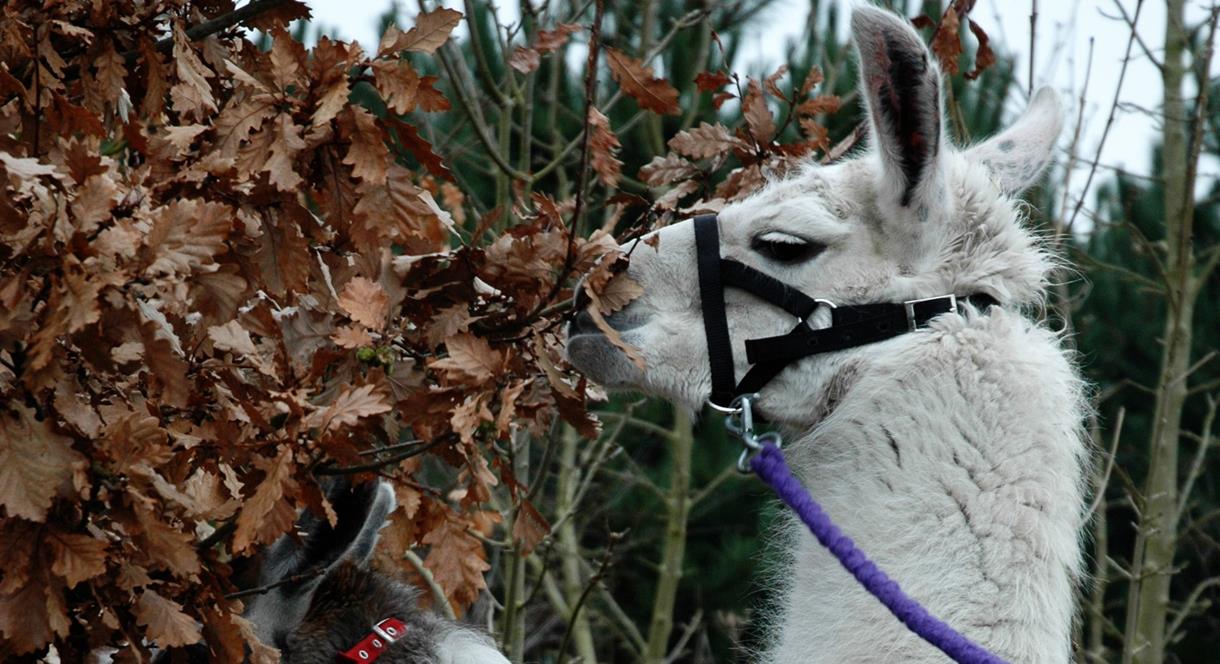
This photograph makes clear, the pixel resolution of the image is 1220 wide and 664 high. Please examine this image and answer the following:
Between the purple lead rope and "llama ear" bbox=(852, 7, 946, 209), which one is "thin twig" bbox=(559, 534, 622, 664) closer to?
the purple lead rope

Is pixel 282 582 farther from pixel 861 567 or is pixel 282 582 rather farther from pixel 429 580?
pixel 429 580

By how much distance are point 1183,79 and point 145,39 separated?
15.6ft

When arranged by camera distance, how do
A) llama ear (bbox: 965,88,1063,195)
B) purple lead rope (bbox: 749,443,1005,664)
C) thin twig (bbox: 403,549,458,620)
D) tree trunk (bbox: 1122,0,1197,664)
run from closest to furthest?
1. purple lead rope (bbox: 749,443,1005,664)
2. llama ear (bbox: 965,88,1063,195)
3. thin twig (bbox: 403,549,458,620)
4. tree trunk (bbox: 1122,0,1197,664)

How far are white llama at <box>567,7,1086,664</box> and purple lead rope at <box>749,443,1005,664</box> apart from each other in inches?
4.4

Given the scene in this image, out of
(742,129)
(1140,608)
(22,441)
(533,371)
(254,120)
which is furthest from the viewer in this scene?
(1140,608)

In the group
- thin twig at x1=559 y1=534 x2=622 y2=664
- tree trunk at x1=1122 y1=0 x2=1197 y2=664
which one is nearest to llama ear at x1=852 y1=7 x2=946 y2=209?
thin twig at x1=559 y1=534 x2=622 y2=664

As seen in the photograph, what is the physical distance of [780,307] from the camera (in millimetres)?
3422

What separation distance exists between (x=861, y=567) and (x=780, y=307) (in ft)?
2.40

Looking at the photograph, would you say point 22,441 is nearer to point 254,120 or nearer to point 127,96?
point 254,120

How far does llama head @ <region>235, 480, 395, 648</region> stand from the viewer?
3295 mm

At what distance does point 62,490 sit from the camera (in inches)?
92.0

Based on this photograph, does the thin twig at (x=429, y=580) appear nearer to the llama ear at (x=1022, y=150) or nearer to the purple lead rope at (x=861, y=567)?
the purple lead rope at (x=861, y=567)

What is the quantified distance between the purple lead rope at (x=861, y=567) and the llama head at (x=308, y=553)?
35.2 inches

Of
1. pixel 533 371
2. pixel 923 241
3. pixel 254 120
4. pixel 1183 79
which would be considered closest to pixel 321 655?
pixel 533 371
